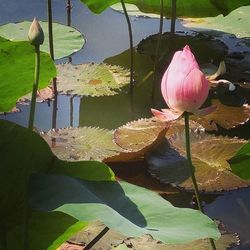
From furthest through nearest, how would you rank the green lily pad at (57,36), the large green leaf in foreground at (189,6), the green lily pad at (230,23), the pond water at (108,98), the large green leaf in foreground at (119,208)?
the green lily pad at (230,23)
the green lily pad at (57,36)
the large green leaf in foreground at (189,6)
the pond water at (108,98)
the large green leaf in foreground at (119,208)

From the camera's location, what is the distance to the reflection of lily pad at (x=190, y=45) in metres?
2.06

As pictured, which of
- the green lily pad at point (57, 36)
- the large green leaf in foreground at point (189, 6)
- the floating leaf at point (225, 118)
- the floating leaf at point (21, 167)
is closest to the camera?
the floating leaf at point (21, 167)

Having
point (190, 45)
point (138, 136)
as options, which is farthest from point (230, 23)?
point (138, 136)

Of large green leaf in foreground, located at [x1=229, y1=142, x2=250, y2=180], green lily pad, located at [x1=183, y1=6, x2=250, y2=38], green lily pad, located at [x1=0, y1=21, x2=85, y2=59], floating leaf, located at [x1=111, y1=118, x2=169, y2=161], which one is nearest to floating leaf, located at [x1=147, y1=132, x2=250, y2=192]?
floating leaf, located at [x1=111, y1=118, x2=169, y2=161]

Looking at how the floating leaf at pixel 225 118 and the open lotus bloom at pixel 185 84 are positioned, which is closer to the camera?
the open lotus bloom at pixel 185 84

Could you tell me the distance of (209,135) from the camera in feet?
5.12

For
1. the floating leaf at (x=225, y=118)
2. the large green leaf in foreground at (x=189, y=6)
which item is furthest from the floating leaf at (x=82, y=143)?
the large green leaf in foreground at (x=189, y=6)

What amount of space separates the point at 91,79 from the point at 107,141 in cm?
37

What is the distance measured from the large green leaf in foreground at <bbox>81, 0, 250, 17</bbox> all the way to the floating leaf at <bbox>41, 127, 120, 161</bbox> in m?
0.35

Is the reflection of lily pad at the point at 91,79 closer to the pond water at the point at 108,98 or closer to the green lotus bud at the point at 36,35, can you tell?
the pond water at the point at 108,98

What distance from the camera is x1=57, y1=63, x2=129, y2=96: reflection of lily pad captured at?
1832mm

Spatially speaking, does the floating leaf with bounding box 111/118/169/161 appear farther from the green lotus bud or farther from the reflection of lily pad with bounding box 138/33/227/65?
the green lotus bud

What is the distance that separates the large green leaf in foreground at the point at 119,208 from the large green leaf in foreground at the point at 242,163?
21 cm

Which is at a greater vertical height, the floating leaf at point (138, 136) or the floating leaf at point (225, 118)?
the floating leaf at point (138, 136)
